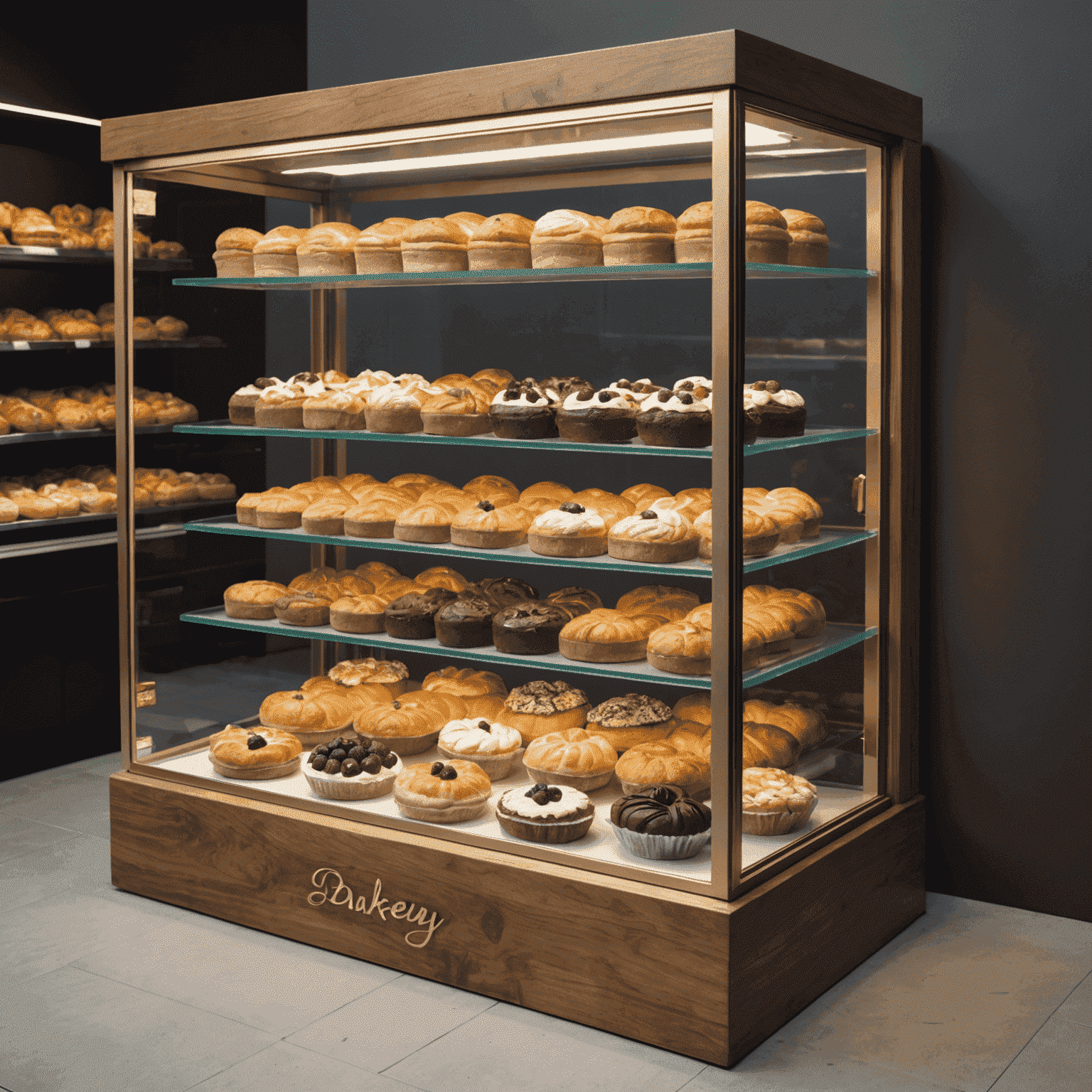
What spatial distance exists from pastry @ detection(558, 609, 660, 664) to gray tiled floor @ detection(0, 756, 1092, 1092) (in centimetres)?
95

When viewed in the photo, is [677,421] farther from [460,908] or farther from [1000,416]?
[460,908]

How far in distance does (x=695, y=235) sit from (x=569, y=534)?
2.85 feet

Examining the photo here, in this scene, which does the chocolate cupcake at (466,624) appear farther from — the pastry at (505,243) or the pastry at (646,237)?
the pastry at (646,237)

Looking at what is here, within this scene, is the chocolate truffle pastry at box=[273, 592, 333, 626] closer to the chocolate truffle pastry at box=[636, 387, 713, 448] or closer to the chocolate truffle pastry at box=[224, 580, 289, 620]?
the chocolate truffle pastry at box=[224, 580, 289, 620]

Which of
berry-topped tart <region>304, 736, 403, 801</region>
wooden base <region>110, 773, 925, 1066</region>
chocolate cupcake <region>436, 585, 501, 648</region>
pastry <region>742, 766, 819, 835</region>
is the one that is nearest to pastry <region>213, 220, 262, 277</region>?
chocolate cupcake <region>436, 585, 501, 648</region>

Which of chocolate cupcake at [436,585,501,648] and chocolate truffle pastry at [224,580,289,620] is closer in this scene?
chocolate cupcake at [436,585,501,648]

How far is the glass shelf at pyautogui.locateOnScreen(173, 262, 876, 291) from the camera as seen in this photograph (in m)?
Answer: 3.15

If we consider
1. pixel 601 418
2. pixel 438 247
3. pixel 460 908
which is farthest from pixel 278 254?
pixel 460 908

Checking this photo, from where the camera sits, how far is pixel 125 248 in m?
3.91

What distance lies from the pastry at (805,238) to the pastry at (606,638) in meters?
1.06

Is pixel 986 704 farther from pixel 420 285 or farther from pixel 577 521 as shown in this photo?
pixel 420 285

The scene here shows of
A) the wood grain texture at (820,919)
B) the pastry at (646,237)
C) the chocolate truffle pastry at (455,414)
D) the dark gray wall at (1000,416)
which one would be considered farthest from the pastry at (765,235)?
the wood grain texture at (820,919)

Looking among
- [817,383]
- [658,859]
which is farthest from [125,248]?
[658,859]

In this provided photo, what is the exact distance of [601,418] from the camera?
340cm
